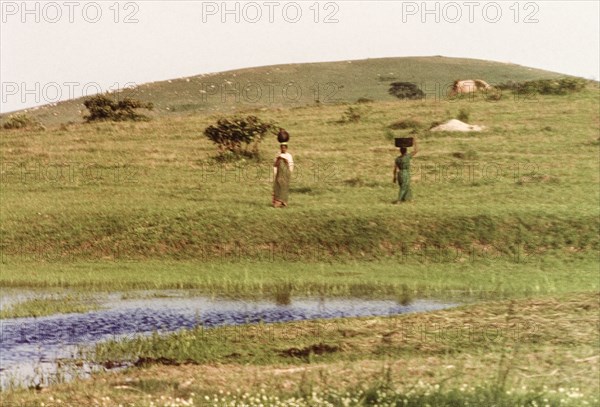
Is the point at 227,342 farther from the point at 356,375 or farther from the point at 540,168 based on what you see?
the point at 540,168

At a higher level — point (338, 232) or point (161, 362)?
point (338, 232)

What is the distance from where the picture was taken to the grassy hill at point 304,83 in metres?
112

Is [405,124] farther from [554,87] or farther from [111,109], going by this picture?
[111,109]

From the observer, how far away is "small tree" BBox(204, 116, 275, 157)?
46719 millimetres

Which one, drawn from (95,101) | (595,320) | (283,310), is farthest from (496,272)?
(95,101)

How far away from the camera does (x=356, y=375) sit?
13664mm

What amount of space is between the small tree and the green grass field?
114 cm

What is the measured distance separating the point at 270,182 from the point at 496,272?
14.9 metres

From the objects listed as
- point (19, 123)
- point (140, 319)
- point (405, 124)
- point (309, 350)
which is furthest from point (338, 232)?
point (19, 123)

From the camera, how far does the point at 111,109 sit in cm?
7288

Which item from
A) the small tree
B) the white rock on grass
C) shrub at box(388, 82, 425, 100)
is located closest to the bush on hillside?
the white rock on grass

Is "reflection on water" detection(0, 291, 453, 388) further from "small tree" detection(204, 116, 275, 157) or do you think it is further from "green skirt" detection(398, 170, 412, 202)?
"small tree" detection(204, 116, 275, 157)

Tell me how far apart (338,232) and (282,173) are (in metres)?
3.92

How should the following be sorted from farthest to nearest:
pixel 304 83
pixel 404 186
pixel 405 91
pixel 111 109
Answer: pixel 304 83, pixel 405 91, pixel 111 109, pixel 404 186
